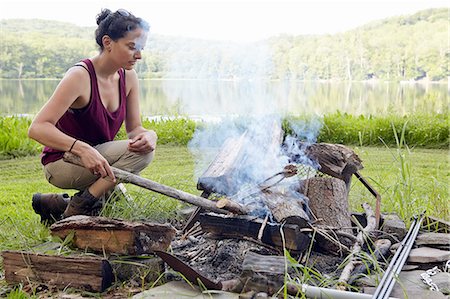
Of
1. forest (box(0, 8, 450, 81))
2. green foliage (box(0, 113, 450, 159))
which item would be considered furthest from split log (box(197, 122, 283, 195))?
green foliage (box(0, 113, 450, 159))

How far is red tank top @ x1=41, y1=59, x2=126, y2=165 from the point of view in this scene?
2.66m

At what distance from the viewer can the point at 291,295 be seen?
6.61 feet

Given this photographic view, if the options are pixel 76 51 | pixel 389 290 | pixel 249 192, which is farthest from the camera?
pixel 76 51

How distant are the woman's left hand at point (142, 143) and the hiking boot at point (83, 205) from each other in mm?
285

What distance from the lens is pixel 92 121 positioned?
8.89 ft

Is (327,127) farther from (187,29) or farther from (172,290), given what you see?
(172,290)

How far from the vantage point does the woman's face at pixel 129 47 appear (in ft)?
8.59

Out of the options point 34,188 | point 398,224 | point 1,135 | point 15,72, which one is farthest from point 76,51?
point 398,224

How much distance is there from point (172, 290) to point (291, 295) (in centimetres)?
42

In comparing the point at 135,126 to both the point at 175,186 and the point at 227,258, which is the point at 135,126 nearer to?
the point at 175,186

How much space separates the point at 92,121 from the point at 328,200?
1103 mm

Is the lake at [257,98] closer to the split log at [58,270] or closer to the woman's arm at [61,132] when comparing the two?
the woman's arm at [61,132]

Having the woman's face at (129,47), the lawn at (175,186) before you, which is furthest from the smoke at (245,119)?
the woman's face at (129,47)

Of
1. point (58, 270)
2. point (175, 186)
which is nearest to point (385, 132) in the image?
point (175, 186)
